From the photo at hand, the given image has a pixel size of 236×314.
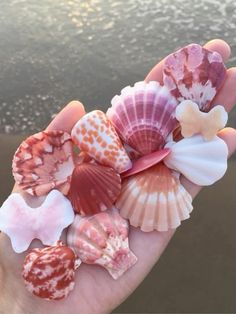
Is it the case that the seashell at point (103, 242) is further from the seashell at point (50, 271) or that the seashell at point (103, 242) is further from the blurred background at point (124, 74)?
the blurred background at point (124, 74)

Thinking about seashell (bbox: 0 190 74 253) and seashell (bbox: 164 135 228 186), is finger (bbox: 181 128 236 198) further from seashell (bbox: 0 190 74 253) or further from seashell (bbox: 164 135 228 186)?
seashell (bbox: 0 190 74 253)

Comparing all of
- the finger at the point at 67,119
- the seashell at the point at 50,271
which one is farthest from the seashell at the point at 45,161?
the seashell at the point at 50,271

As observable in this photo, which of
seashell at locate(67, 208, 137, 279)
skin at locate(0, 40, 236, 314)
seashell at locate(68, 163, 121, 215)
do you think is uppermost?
seashell at locate(68, 163, 121, 215)

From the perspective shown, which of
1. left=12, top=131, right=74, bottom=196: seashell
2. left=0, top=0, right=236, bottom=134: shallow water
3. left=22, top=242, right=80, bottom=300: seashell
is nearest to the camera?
left=22, top=242, right=80, bottom=300: seashell

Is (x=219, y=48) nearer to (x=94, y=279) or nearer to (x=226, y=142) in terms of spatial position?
(x=226, y=142)

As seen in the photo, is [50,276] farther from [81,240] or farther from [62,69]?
[62,69]

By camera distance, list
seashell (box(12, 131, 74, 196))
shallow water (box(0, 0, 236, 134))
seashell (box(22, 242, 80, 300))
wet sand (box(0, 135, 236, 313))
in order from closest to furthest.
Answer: seashell (box(22, 242, 80, 300)) < seashell (box(12, 131, 74, 196)) < wet sand (box(0, 135, 236, 313)) < shallow water (box(0, 0, 236, 134))

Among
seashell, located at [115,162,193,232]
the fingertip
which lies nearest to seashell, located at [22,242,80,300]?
seashell, located at [115,162,193,232]
